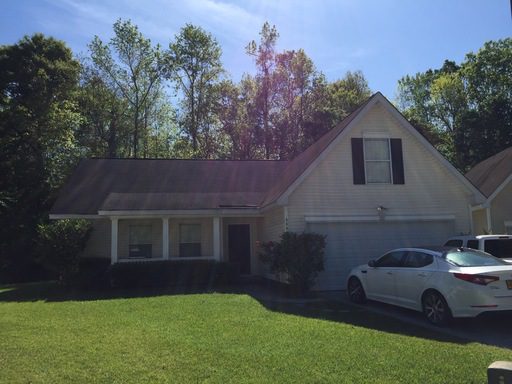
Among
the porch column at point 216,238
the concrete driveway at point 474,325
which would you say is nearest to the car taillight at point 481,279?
the concrete driveway at point 474,325

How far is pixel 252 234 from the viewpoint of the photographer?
20.1 metres

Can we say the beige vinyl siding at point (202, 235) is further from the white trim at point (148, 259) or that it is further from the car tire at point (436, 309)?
the car tire at point (436, 309)

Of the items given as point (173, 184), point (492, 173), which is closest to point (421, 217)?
point (492, 173)

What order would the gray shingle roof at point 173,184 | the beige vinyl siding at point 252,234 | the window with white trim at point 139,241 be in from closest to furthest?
1. the gray shingle roof at point 173,184
2. the window with white trim at point 139,241
3. the beige vinyl siding at point 252,234

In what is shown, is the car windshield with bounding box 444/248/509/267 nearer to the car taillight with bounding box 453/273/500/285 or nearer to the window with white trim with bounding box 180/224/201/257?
the car taillight with bounding box 453/273/500/285

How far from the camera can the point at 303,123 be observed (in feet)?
130

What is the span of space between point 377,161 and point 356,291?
581 centimetres

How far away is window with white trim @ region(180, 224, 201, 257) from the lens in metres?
19.6

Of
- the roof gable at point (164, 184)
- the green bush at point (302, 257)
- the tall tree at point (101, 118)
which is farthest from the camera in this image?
the tall tree at point (101, 118)

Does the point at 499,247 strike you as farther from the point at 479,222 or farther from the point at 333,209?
the point at 479,222

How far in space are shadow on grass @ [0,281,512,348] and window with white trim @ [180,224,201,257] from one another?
3.37 m

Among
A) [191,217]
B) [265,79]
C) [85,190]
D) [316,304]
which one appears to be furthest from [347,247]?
[265,79]

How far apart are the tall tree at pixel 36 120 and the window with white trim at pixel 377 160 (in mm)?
19197

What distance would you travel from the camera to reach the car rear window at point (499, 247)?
11.7 m
